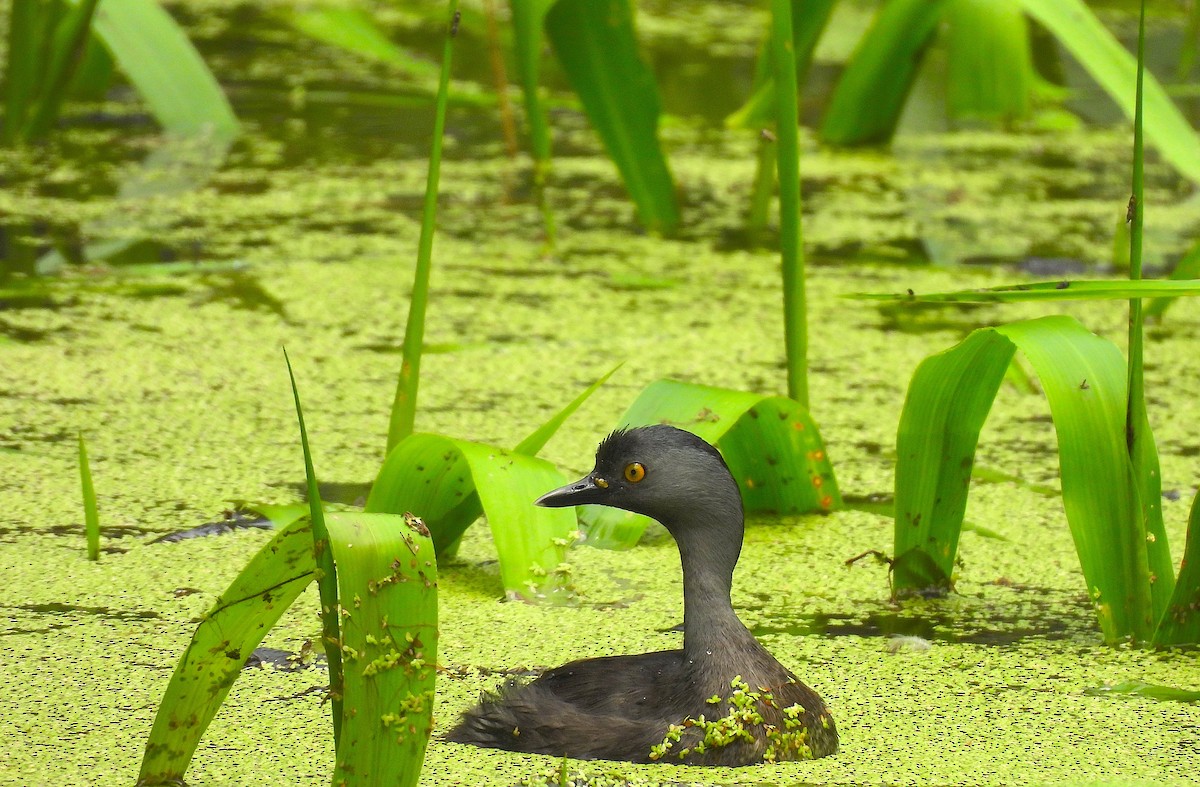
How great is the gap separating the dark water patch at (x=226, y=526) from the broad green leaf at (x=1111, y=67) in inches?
67.3

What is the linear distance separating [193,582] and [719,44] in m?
5.07

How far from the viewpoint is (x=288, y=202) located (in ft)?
14.6

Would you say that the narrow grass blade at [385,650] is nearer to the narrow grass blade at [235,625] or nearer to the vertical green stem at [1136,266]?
the narrow grass blade at [235,625]

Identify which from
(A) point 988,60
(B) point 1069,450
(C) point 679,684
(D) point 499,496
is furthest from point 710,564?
(A) point 988,60

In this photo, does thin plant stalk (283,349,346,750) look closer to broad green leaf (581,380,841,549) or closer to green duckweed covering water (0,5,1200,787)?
green duckweed covering water (0,5,1200,787)

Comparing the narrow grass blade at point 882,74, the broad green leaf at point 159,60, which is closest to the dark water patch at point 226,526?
the broad green leaf at point 159,60

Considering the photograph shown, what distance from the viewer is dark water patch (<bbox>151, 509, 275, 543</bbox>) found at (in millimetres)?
2489

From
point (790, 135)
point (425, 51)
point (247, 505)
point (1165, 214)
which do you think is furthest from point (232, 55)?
point (790, 135)

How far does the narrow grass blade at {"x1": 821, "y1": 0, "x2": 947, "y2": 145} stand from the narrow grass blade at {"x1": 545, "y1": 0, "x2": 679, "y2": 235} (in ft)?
3.44

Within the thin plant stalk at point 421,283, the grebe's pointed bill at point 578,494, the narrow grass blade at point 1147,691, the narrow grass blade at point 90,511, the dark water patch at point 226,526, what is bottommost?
the narrow grass blade at point 1147,691

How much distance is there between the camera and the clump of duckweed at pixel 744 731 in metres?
1.82

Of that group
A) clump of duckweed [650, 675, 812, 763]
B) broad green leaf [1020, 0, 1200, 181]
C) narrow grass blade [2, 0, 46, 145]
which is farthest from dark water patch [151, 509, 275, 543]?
narrow grass blade [2, 0, 46, 145]

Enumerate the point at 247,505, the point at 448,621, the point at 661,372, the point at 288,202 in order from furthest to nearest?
the point at 288,202
the point at 661,372
the point at 247,505
the point at 448,621

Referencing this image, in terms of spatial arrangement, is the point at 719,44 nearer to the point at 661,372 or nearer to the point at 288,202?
the point at 288,202
